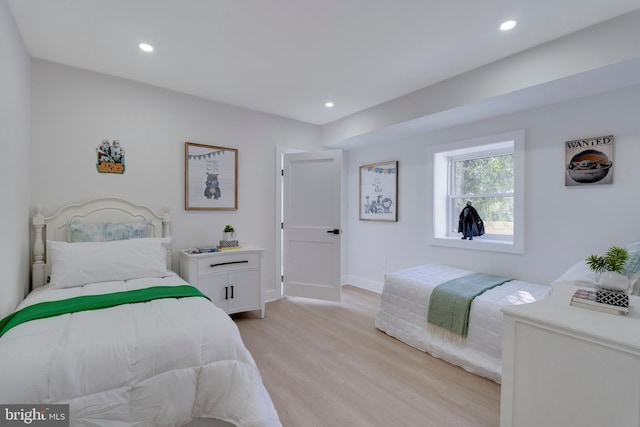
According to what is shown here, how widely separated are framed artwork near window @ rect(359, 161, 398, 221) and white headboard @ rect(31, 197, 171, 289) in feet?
8.81

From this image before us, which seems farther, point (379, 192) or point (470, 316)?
point (379, 192)

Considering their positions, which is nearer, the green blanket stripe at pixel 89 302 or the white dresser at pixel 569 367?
the white dresser at pixel 569 367

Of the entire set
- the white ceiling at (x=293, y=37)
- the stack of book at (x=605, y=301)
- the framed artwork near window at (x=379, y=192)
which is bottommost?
the stack of book at (x=605, y=301)

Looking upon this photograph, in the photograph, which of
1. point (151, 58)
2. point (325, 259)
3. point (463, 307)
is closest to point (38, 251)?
point (151, 58)

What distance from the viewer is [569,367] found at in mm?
1094

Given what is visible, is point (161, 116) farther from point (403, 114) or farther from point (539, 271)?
point (539, 271)

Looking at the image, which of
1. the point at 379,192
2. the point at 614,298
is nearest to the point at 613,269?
the point at 614,298

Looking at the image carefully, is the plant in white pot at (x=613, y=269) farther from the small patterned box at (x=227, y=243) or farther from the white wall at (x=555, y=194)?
the small patterned box at (x=227, y=243)

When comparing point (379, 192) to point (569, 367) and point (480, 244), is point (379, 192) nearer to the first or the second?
point (480, 244)

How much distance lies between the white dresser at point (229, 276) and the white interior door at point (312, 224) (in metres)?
0.70

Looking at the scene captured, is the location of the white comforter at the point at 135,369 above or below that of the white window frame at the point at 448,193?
below

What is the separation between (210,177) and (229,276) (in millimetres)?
1166

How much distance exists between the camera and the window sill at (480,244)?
2861mm

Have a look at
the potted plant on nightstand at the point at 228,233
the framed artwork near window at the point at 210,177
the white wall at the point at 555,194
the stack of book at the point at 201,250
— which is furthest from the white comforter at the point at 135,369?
the white wall at the point at 555,194
